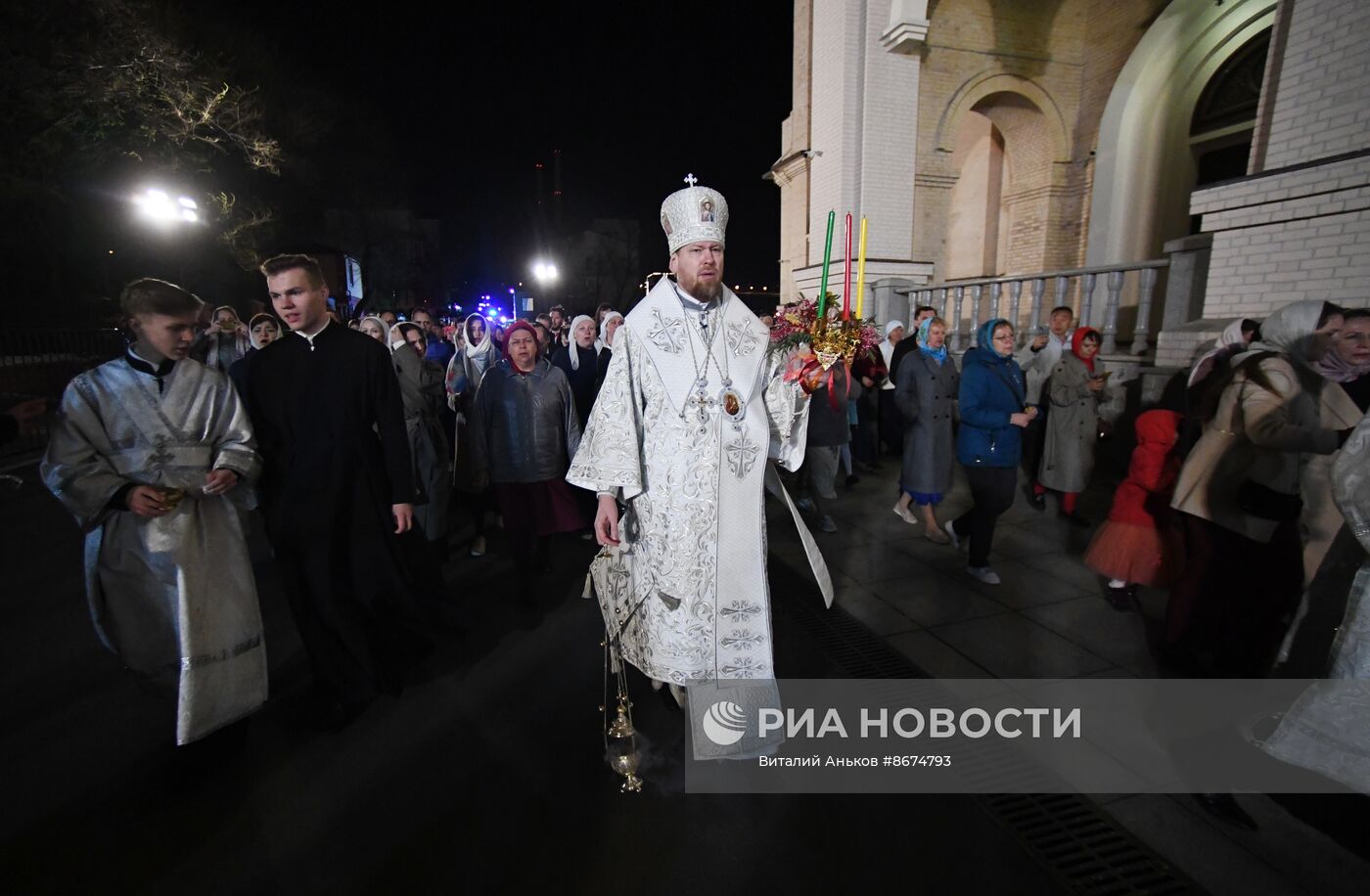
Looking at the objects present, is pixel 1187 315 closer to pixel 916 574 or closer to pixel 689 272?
pixel 916 574

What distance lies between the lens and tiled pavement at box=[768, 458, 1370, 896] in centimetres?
253

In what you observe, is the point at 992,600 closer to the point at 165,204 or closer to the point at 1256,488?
the point at 1256,488

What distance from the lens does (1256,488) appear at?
306 centimetres

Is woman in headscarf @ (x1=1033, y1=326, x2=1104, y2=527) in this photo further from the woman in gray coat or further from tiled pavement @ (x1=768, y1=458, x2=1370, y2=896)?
the woman in gray coat

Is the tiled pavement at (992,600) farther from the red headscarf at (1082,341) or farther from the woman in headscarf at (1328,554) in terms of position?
the red headscarf at (1082,341)

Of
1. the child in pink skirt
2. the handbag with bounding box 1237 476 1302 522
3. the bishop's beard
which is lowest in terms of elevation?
the child in pink skirt

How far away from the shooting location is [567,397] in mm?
5184

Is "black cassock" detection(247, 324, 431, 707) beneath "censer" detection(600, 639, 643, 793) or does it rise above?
above

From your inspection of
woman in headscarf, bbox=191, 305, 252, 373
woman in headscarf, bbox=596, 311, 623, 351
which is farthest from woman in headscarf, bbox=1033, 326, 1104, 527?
woman in headscarf, bbox=191, 305, 252, 373

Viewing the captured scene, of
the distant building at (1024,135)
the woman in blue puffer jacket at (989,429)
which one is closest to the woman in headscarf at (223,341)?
the woman in blue puffer jacket at (989,429)

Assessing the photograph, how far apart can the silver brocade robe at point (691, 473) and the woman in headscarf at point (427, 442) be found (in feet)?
10.4

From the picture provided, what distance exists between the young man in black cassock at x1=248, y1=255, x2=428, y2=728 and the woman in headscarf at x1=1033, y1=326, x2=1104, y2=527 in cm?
Result: 580

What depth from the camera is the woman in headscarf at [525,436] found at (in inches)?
198

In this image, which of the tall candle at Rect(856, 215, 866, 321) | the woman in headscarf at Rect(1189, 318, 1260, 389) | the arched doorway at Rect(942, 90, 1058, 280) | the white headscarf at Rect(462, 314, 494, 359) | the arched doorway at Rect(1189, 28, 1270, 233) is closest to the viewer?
the tall candle at Rect(856, 215, 866, 321)
